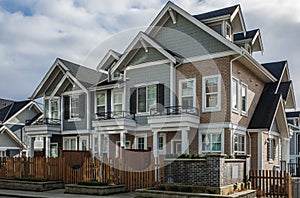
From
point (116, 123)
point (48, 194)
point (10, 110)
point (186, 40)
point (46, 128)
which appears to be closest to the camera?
point (48, 194)

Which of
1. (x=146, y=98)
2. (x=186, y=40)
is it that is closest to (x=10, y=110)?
(x=146, y=98)

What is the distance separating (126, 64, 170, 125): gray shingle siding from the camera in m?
22.1

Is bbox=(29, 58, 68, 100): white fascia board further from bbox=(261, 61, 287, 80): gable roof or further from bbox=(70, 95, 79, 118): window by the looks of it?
bbox=(261, 61, 287, 80): gable roof

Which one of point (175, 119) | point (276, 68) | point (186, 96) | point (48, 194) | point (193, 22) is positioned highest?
point (193, 22)

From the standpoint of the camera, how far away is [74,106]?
1110 inches

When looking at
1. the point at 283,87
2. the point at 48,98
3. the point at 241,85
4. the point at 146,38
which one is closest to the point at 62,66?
the point at 48,98

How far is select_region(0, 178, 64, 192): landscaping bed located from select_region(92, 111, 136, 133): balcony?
503cm

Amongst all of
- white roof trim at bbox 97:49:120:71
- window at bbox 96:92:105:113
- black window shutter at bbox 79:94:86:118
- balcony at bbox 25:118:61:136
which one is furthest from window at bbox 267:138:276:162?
balcony at bbox 25:118:61:136

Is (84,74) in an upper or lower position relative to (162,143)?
upper

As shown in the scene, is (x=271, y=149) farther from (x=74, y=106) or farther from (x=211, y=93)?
(x=74, y=106)

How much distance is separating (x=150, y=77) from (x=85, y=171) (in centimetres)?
730

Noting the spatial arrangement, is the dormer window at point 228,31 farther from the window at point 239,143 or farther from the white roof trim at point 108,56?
the white roof trim at point 108,56

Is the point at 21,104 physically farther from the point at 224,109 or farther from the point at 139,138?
the point at 224,109

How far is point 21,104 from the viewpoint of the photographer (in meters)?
45.1
